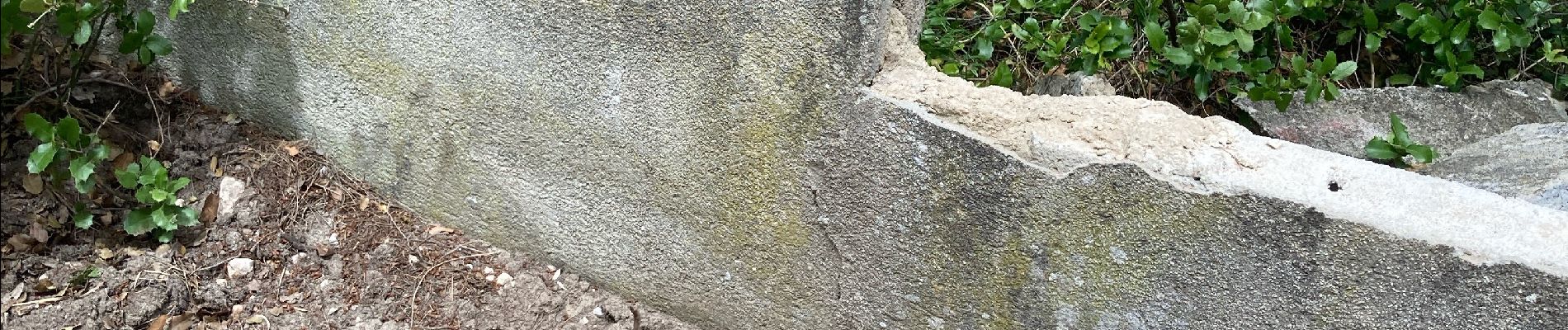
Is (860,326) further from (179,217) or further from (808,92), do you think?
(179,217)

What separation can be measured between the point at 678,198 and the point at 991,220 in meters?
0.57

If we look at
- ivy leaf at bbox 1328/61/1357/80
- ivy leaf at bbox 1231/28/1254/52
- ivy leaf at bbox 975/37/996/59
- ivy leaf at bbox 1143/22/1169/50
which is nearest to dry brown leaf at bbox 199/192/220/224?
ivy leaf at bbox 975/37/996/59

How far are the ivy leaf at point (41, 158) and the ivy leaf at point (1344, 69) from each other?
2.41 metres

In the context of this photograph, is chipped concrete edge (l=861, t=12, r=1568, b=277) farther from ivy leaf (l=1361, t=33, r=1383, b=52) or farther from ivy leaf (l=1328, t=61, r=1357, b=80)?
ivy leaf (l=1361, t=33, r=1383, b=52)

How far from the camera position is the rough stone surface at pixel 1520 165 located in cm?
158

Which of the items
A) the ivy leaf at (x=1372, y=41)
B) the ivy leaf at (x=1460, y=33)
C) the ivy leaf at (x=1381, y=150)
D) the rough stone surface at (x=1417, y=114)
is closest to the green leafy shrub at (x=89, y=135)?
the ivy leaf at (x=1381, y=150)

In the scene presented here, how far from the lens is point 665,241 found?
193 centimetres

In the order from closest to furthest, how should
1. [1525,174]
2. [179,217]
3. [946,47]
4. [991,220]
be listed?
[991,220] → [1525,174] → [179,217] → [946,47]

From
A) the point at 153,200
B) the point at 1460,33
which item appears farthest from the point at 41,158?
the point at 1460,33

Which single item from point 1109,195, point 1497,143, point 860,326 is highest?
point 1109,195

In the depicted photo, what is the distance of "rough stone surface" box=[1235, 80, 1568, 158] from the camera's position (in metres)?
2.17

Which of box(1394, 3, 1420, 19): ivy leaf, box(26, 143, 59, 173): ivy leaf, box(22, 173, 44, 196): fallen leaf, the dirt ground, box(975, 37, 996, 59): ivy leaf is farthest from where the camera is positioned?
box(975, 37, 996, 59): ivy leaf

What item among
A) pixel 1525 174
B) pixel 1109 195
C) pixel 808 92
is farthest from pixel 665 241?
pixel 1525 174

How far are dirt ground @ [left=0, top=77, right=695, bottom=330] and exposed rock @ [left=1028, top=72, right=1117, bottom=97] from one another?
0.88 m
